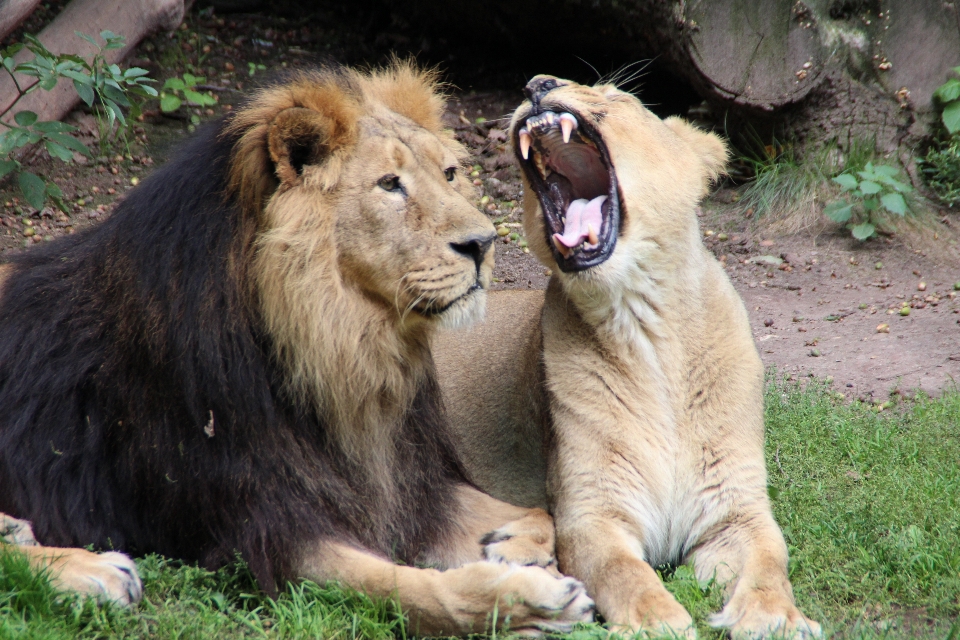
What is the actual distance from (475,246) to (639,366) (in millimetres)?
845

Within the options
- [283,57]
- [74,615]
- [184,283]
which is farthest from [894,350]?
[283,57]

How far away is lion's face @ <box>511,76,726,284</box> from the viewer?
341 cm

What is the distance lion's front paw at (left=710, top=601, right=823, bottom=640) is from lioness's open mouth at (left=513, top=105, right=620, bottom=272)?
121 cm

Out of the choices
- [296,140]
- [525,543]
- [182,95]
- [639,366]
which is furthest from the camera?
[182,95]

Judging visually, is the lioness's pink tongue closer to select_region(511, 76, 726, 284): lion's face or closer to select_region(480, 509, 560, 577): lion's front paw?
select_region(511, 76, 726, 284): lion's face

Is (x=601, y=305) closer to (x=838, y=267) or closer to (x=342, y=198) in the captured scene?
(x=342, y=198)

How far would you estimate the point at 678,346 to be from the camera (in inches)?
136

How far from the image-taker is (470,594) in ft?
9.11

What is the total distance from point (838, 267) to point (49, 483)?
5.09 meters

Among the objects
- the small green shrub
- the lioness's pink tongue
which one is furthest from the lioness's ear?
the small green shrub

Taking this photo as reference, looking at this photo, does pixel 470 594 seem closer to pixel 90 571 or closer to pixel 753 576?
pixel 753 576

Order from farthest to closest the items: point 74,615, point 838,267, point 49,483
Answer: point 838,267
point 49,483
point 74,615

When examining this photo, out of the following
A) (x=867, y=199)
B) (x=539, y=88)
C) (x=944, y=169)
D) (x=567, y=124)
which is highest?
(x=539, y=88)

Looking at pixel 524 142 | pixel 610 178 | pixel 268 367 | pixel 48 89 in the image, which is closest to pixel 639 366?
pixel 610 178
